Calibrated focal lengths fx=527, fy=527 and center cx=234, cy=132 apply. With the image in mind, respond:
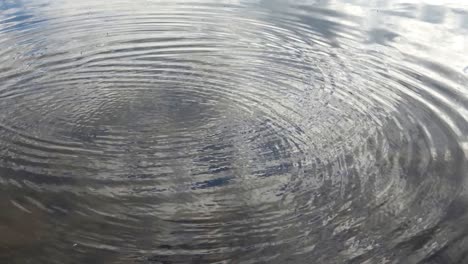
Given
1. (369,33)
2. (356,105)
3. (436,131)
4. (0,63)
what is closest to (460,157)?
(436,131)

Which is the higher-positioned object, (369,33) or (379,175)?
(369,33)

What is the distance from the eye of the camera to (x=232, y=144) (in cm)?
605

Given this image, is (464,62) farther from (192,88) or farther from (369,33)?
(192,88)

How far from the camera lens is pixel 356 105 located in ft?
23.5

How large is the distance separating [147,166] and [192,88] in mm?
2261

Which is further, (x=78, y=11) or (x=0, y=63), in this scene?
(x=78, y=11)

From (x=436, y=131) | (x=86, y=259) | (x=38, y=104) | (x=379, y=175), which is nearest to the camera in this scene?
(x=86, y=259)

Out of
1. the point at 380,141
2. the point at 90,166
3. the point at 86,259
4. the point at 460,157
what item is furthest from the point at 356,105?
the point at 86,259

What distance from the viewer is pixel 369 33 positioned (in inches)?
406

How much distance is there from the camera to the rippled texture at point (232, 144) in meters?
4.65

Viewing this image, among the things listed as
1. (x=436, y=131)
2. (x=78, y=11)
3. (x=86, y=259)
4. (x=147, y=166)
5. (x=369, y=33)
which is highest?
(x=78, y=11)

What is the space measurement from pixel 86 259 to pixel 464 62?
7.07 meters

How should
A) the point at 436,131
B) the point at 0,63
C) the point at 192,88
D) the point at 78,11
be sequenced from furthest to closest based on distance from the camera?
the point at 78,11
the point at 0,63
the point at 192,88
the point at 436,131

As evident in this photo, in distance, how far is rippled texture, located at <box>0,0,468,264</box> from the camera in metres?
4.65
